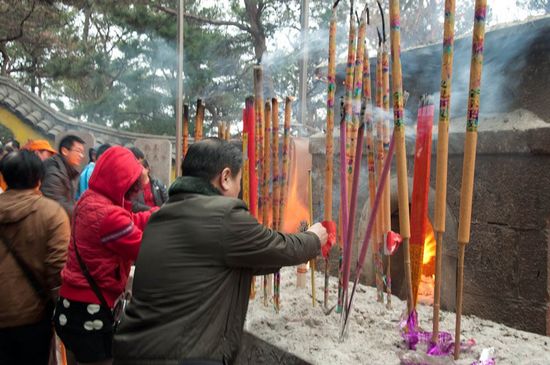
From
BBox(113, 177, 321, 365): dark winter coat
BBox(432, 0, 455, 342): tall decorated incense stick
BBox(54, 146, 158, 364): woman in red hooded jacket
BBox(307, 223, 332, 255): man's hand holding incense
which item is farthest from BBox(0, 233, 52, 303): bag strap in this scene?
BBox(432, 0, 455, 342): tall decorated incense stick

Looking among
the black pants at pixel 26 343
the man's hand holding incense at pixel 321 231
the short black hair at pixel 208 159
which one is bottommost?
the black pants at pixel 26 343

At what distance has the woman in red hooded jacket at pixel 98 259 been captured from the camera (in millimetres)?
2229

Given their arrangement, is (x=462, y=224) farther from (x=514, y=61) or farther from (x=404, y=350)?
(x=514, y=61)

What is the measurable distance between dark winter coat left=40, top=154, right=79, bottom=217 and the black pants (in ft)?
4.01

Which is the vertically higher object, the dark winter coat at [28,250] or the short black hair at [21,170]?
the short black hair at [21,170]

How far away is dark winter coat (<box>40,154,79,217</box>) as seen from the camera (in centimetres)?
369

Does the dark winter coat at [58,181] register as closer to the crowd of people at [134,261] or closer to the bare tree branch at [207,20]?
the crowd of people at [134,261]

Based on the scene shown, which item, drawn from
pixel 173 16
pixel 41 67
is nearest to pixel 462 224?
pixel 173 16

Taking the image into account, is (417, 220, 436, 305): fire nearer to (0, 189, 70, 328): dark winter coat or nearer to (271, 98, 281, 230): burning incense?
(271, 98, 281, 230): burning incense

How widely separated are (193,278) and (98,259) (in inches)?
33.7

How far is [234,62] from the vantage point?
11992mm

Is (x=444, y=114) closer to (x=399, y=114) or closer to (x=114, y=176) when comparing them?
(x=399, y=114)

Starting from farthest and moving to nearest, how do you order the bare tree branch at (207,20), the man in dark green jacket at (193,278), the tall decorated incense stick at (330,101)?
1. the bare tree branch at (207,20)
2. the tall decorated incense stick at (330,101)
3. the man in dark green jacket at (193,278)

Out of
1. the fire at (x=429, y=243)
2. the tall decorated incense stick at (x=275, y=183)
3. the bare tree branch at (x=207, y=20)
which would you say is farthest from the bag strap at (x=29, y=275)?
the bare tree branch at (x=207, y=20)
